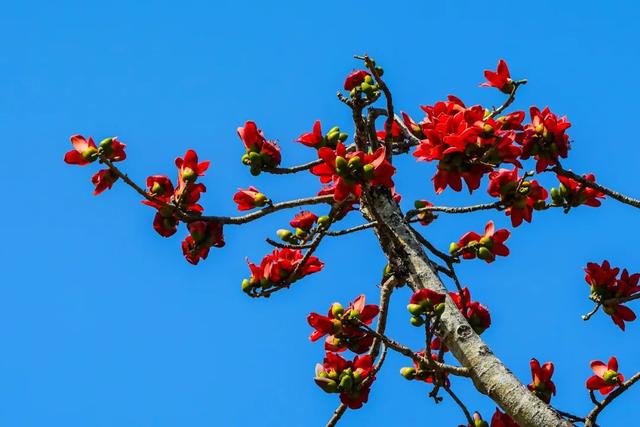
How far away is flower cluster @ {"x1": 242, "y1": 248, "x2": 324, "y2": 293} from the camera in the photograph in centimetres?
381

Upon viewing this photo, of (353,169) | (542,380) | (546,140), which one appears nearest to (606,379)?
(542,380)

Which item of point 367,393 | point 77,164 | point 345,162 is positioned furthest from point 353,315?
point 77,164

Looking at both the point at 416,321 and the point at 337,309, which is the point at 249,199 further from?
the point at 416,321

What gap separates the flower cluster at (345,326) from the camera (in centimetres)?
354

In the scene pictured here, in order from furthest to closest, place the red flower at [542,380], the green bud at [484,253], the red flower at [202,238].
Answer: the green bud at [484,253] < the red flower at [202,238] < the red flower at [542,380]

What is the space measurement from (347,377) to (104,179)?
137 cm

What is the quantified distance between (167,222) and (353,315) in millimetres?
922

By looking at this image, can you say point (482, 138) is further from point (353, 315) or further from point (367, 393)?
point (367, 393)

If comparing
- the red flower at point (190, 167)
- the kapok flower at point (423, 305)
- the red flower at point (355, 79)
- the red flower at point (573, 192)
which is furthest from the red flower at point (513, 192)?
the red flower at point (190, 167)

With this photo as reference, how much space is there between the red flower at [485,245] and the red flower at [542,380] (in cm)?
56

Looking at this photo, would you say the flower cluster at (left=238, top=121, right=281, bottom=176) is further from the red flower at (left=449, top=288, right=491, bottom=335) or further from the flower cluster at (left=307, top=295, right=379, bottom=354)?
the red flower at (left=449, top=288, right=491, bottom=335)

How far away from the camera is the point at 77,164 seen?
3773mm

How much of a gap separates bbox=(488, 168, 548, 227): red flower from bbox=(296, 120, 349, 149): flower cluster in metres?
0.72

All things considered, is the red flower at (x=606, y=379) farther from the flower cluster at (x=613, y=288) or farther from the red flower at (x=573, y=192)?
the red flower at (x=573, y=192)
